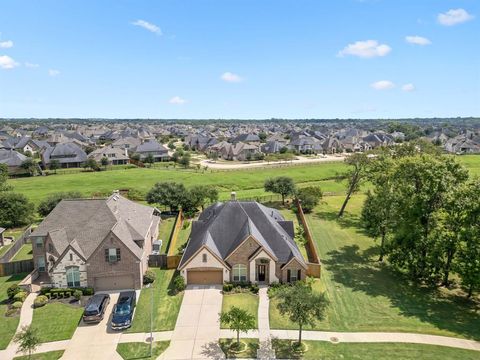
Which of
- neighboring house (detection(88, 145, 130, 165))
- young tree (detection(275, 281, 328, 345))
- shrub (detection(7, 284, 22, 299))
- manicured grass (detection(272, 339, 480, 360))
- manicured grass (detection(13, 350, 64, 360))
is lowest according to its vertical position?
manicured grass (detection(13, 350, 64, 360))

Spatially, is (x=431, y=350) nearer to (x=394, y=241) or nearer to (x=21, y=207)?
(x=394, y=241)

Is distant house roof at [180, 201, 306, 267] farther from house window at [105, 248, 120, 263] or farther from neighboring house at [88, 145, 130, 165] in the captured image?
neighboring house at [88, 145, 130, 165]

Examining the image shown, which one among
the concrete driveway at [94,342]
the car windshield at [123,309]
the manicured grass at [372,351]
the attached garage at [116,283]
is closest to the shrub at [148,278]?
the attached garage at [116,283]

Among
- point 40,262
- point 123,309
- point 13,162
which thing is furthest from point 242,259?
point 13,162

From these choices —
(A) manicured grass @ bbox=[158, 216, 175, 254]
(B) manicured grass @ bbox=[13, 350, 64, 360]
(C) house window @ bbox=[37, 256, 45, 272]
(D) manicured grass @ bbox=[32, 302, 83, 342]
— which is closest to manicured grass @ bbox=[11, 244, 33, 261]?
(C) house window @ bbox=[37, 256, 45, 272]

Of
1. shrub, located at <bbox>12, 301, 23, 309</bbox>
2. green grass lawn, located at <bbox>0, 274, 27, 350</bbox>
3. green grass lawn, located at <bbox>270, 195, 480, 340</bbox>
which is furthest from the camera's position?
shrub, located at <bbox>12, 301, 23, 309</bbox>

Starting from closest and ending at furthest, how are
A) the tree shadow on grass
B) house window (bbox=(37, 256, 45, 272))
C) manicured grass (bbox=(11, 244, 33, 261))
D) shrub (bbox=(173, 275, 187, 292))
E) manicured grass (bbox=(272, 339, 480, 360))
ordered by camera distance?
manicured grass (bbox=(272, 339, 480, 360))
the tree shadow on grass
shrub (bbox=(173, 275, 187, 292))
house window (bbox=(37, 256, 45, 272))
manicured grass (bbox=(11, 244, 33, 261))

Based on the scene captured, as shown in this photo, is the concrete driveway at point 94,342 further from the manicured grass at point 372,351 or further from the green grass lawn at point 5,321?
the manicured grass at point 372,351

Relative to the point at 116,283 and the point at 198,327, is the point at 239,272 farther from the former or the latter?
the point at 116,283
